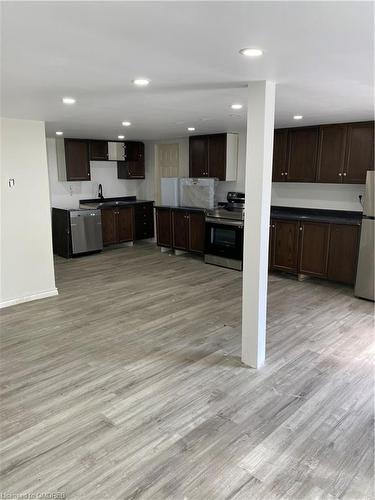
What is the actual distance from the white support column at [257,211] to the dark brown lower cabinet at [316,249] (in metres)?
2.37

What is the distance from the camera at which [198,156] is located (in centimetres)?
680

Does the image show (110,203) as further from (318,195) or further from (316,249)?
(316,249)

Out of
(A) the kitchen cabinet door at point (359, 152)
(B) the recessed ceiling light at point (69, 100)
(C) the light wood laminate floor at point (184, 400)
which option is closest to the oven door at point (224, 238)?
(C) the light wood laminate floor at point (184, 400)

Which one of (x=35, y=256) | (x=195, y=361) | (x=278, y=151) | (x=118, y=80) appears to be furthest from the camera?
(x=278, y=151)

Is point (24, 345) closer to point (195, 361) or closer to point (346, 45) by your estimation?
point (195, 361)

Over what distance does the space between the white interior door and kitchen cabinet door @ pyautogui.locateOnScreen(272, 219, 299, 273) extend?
2960 millimetres

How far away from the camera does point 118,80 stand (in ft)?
8.48

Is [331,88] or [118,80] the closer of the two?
[118,80]

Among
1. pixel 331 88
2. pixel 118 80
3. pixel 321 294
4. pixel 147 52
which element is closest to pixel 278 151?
pixel 321 294

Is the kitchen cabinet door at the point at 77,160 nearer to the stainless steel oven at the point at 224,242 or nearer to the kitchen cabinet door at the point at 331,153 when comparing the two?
the stainless steel oven at the point at 224,242

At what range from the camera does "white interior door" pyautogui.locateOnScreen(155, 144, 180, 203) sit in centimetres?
767

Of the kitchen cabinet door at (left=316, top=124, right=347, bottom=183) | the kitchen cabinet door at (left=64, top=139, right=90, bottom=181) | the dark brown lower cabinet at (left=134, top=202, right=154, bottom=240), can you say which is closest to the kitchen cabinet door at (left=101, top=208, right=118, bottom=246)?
the dark brown lower cabinet at (left=134, top=202, right=154, bottom=240)

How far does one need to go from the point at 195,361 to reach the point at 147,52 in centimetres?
239

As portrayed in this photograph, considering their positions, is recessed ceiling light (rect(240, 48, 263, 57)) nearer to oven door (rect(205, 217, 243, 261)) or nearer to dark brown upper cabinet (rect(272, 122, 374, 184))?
dark brown upper cabinet (rect(272, 122, 374, 184))
